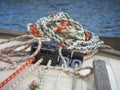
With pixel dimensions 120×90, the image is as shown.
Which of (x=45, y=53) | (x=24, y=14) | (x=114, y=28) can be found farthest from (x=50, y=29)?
(x=24, y=14)

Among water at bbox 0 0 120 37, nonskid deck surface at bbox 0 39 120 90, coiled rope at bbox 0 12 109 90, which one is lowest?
nonskid deck surface at bbox 0 39 120 90

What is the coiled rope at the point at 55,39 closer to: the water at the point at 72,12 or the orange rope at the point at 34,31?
the orange rope at the point at 34,31

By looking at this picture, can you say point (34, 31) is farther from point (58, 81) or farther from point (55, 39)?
point (58, 81)

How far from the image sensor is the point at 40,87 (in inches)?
30.9

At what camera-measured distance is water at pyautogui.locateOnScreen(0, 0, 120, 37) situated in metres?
3.82

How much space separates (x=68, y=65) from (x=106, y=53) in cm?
37

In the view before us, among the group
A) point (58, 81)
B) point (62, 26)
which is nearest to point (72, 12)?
point (62, 26)

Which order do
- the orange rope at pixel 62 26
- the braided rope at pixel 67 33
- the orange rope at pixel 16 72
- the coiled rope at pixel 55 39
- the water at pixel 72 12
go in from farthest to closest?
the water at pixel 72 12 → the orange rope at pixel 62 26 → the braided rope at pixel 67 33 → the coiled rope at pixel 55 39 → the orange rope at pixel 16 72

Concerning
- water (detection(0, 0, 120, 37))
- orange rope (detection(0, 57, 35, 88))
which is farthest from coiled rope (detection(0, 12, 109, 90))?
A: water (detection(0, 0, 120, 37))

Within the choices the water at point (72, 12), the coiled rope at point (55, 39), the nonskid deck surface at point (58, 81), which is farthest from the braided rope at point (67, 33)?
the water at point (72, 12)

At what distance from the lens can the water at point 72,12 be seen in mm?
3816

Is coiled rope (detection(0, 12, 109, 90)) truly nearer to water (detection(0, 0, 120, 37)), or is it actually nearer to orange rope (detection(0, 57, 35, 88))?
orange rope (detection(0, 57, 35, 88))

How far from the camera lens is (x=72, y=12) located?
4.80 m

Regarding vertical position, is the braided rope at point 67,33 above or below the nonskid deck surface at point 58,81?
above
